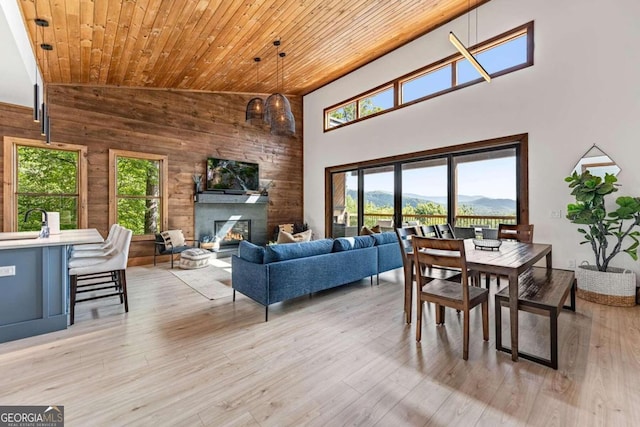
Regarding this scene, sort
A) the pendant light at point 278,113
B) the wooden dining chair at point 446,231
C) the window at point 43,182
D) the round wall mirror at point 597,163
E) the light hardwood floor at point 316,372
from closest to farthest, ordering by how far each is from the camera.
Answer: the light hardwood floor at point 316,372 → the round wall mirror at point 597,163 → the wooden dining chair at point 446,231 → the pendant light at point 278,113 → the window at point 43,182

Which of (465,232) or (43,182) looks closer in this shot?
(43,182)

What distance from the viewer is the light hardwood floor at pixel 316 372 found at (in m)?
1.62

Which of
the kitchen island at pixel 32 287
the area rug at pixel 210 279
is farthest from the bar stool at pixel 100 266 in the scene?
the area rug at pixel 210 279

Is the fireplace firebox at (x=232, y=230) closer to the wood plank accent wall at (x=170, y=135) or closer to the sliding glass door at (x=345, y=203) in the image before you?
the wood plank accent wall at (x=170, y=135)

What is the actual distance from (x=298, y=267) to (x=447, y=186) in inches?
144

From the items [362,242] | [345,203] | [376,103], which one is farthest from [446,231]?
[376,103]

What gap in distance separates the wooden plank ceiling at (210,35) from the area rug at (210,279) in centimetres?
356

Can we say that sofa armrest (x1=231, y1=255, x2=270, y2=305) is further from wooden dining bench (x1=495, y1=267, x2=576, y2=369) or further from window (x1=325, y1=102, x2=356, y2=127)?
window (x1=325, y1=102, x2=356, y2=127)

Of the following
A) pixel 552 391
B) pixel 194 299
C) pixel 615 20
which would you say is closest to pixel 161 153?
pixel 194 299

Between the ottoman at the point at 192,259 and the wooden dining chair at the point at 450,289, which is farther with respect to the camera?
the ottoman at the point at 192,259

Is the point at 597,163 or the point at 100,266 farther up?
the point at 597,163

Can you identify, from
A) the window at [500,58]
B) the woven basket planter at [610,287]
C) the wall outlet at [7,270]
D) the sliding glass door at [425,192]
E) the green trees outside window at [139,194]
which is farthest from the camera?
the green trees outside window at [139,194]

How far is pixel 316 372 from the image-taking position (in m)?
2.03

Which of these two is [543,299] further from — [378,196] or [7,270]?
[378,196]
